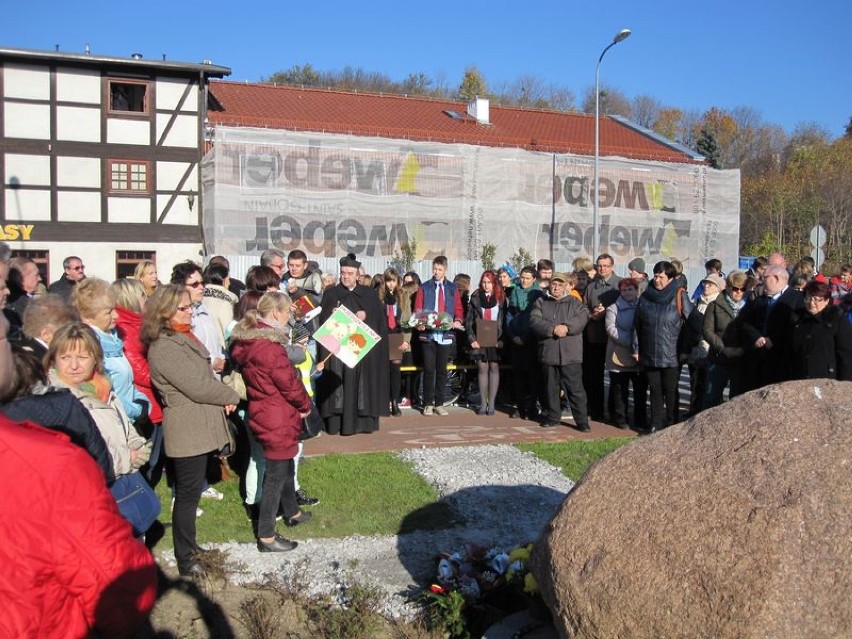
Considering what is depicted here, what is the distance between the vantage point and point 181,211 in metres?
28.8

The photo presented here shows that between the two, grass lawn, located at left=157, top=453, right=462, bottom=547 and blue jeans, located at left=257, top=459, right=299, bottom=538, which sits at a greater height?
blue jeans, located at left=257, top=459, right=299, bottom=538

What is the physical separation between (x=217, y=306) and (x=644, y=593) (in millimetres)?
5611

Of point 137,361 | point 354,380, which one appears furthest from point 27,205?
point 137,361

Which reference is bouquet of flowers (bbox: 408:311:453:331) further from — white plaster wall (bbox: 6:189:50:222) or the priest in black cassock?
white plaster wall (bbox: 6:189:50:222)

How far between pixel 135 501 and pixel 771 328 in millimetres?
6858

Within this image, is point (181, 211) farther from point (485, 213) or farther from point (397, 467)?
point (397, 467)

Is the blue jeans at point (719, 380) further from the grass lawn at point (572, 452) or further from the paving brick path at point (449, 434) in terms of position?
the grass lawn at point (572, 452)

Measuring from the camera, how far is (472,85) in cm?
6538

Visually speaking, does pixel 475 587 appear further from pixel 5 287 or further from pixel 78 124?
pixel 78 124

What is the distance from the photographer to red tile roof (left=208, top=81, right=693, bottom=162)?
106ft

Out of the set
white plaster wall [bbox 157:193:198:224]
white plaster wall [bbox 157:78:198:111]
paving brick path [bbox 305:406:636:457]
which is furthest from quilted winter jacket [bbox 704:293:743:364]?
white plaster wall [bbox 157:78:198:111]

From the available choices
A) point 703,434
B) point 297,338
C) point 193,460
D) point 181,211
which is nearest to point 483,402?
point 297,338

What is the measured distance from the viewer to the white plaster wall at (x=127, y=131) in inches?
1106

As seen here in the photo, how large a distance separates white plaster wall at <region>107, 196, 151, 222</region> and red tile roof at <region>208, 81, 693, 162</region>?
13.6 ft
